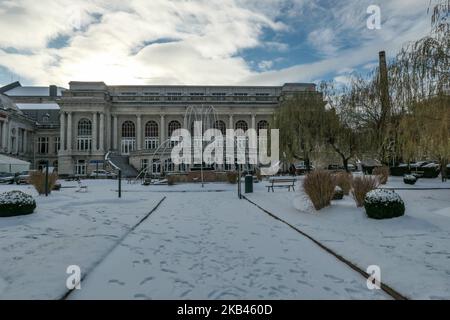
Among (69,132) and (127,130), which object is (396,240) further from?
(127,130)

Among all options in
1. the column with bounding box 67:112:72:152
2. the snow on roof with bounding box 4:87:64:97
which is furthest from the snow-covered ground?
the snow on roof with bounding box 4:87:64:97

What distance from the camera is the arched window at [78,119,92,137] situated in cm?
6769

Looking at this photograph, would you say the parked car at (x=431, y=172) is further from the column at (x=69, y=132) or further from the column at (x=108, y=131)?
the column at (x=69, y=132)

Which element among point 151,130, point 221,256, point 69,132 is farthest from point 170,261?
point 151,130

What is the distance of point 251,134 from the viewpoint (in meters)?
68.2

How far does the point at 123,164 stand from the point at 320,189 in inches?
2058

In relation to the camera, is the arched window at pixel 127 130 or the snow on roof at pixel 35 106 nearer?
the arched window at pixel 127 130

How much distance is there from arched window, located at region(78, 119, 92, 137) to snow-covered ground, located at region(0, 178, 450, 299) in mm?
61987

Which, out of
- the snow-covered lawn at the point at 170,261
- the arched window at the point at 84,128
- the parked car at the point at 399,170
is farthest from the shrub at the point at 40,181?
the arched window at the point at 84,128

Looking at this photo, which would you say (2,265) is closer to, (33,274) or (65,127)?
(33,274)

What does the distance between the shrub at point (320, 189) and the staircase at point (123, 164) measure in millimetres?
45079

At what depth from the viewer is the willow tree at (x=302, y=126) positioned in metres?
31.5

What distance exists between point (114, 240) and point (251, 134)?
61.8 m
